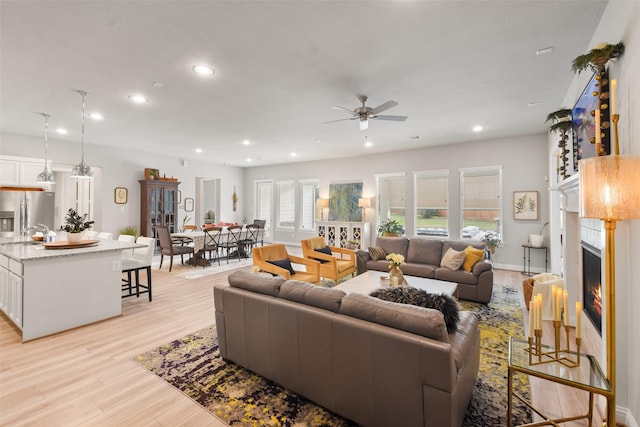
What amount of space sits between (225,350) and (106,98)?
377cm

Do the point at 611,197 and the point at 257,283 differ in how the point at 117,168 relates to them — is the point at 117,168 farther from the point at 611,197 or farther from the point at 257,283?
the point at 611,197

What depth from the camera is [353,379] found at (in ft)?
5.83

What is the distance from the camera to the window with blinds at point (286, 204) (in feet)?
33.2

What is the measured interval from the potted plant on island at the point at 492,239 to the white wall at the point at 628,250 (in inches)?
176

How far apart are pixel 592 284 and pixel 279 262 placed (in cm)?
358

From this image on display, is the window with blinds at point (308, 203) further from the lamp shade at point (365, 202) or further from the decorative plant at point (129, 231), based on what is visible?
the decorative plant at point (129, 231)

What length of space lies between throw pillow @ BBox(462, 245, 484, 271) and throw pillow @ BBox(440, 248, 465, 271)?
0.21 feet

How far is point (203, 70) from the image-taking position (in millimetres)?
3119

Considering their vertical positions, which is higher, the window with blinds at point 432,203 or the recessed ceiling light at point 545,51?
the recessed ceiling light at point 545,51

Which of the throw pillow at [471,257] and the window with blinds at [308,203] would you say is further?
the window with blinds at [308,203]

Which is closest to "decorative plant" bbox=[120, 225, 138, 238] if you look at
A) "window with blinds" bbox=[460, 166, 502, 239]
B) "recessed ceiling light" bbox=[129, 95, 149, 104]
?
"recessed ceiling light" bbox=[129, 95, 149, 104]

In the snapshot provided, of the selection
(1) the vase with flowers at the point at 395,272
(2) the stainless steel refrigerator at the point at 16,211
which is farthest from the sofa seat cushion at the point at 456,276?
(2) the stainless steel refrigerator at the point at 16,211

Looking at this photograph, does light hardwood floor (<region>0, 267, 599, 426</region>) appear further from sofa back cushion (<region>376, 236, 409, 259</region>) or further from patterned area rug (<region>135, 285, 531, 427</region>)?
sofa back cushion (<region>376, 236, 409, 259</region>)

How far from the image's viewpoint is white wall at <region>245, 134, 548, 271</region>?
6.05 meters
